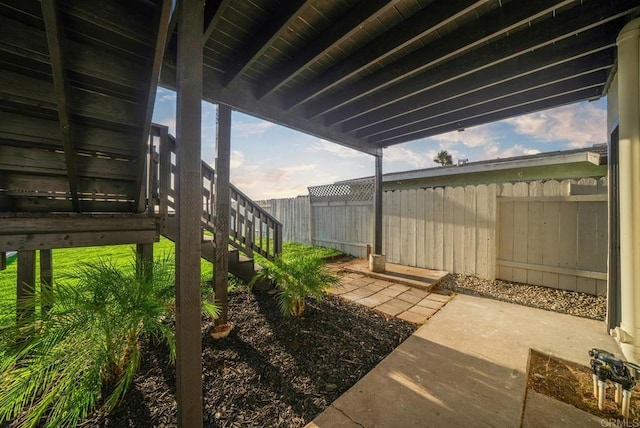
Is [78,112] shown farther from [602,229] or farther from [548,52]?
[602,229]

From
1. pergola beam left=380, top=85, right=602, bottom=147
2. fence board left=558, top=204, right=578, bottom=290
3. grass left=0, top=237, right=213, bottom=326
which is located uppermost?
pergola beam left=380, top=85, right=602, bottom=147

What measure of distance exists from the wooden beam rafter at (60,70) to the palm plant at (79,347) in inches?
39.7

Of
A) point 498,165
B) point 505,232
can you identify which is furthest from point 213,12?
point 498,165

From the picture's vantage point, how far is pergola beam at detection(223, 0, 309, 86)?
164 centimetres

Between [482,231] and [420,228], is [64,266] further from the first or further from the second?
[482,231]

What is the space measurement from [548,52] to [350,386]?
338cm

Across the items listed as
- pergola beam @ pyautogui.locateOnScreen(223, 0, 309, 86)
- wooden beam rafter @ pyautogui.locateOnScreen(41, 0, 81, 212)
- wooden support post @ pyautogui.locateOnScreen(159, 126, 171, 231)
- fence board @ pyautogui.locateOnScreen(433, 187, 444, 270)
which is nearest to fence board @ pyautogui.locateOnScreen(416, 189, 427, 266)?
fence board @ pyautogui.locateOnScreen(433, 187, 444, 270)

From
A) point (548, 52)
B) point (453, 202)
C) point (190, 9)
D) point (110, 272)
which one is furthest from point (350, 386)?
point (453, 202)

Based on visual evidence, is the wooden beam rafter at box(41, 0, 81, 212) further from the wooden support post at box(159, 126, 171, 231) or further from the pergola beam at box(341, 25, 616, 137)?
the pergola beam at box(341, 25, 616, 137)

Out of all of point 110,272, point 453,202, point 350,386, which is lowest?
point 350,386

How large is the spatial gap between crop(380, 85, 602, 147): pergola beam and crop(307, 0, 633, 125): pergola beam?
120 cm

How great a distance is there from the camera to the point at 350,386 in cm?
172

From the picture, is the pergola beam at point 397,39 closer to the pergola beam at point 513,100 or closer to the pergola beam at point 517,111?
the pergola beam at point 513,100

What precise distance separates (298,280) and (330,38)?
2.39 metres
